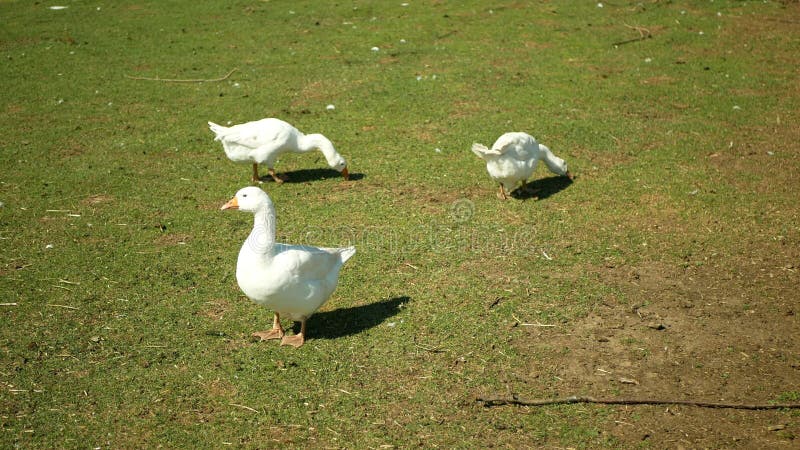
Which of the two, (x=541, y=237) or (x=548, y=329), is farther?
(x=541, y=237)

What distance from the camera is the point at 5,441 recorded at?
15.6 feet

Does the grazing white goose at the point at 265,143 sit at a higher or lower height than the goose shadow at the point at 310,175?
higher

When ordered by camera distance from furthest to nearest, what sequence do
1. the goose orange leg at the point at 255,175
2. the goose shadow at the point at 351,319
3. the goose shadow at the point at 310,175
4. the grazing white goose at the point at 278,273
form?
the goose shadow at the point at 310,175, the goose orange leg at the point at 255,175, the goose shadow at the point at 351,319, the grazing white goose at the point at 278,273

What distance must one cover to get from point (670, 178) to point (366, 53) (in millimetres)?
6602

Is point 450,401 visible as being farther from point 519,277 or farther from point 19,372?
point 19,372

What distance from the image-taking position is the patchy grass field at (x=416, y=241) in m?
5.09

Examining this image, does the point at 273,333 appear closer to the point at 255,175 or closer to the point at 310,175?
the point at 255,175

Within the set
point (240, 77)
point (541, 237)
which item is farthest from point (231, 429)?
point (240, 77)

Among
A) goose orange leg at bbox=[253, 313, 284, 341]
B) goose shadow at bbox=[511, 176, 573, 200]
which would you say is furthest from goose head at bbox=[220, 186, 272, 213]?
goose shadow at bbox=[511, 176, 573, 200]

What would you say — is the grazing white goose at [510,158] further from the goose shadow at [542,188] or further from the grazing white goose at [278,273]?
the grazing white goose at [278,273]

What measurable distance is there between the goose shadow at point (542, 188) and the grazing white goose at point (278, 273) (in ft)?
10.8

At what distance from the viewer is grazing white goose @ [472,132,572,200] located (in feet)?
26.0

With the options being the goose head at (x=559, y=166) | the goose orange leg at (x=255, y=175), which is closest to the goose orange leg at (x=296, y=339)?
the goose orange leg at (x=255, y=175)

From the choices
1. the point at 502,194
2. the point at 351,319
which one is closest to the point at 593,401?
the point at 351,319
